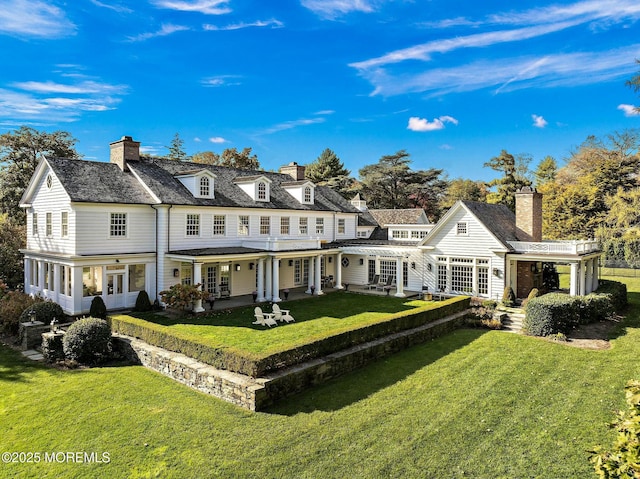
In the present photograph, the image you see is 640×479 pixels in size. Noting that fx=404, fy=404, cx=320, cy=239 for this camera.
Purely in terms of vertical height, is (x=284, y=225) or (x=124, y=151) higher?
(x=124, y=151)

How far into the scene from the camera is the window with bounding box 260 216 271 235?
85.5 ft

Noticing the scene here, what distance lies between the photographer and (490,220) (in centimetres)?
2398

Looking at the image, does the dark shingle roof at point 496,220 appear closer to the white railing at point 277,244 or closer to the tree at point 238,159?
the white railing at point 277,244

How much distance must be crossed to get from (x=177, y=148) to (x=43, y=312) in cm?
3931

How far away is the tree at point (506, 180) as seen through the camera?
51.9 m

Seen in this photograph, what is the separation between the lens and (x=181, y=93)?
2836 centimetres

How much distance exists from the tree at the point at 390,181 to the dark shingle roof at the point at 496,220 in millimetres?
28856

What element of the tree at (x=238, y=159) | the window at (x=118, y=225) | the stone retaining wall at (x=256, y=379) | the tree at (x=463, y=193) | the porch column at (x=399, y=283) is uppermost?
the tree at (x=238, y=159)

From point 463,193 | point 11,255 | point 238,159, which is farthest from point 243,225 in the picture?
point 463,193

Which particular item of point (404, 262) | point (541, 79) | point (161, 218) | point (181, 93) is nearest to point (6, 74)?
point (181, 93)

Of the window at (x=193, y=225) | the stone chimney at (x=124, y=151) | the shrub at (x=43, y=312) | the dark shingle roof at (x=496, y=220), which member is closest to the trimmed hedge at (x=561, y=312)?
the dark shingle roof at (x=496, y=220)

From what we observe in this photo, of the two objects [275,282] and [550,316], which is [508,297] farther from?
[275,282]

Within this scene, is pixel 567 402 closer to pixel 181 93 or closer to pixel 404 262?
pixel 404 262

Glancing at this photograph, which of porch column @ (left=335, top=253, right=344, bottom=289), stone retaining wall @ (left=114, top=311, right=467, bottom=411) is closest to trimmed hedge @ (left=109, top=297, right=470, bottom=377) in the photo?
stone retaining wall @ (left=114, top=311, right=467, bottom=411)
